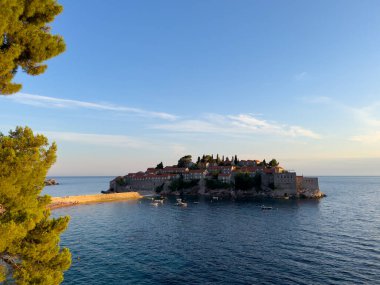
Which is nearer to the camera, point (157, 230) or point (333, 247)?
point (333, 247)

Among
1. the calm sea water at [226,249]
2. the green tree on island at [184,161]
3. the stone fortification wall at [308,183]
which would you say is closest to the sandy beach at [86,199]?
the calm sea water at [226,249]

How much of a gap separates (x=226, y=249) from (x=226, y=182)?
9701cm

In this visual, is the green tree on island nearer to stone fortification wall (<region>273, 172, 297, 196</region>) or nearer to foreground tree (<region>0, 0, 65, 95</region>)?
stone fortification wall (<region>273, 172, 297, 196</region>)

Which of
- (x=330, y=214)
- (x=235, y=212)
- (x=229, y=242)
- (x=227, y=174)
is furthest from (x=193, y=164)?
(x=229, y=242)

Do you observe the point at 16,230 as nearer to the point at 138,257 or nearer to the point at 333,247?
the point at 138,257

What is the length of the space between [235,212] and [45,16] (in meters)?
83.4

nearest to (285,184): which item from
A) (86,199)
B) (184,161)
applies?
(184,161)

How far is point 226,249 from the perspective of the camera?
159 feet

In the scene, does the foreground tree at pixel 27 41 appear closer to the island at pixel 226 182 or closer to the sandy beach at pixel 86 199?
the sandy beach at pixel 86 199

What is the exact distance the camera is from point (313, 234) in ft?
195

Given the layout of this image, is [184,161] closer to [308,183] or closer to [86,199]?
[308,183]

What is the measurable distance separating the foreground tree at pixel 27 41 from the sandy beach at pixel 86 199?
90.3m

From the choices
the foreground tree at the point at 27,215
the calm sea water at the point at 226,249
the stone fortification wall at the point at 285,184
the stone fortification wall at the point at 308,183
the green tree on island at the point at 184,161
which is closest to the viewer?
the foreground tree at the point at 27,215

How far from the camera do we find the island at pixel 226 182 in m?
133
